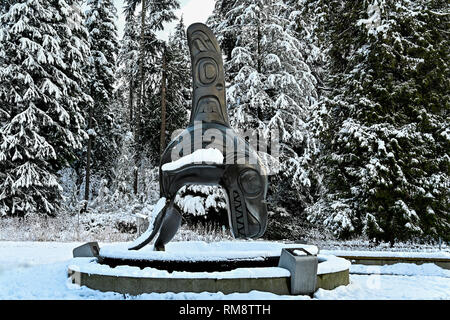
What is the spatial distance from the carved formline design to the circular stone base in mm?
2288

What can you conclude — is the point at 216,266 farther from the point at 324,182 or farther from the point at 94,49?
the point at 94,49

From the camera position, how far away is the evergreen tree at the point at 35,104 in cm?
1522

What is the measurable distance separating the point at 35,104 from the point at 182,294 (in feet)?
46.6

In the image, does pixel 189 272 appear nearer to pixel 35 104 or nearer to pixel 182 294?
pixel 182 294

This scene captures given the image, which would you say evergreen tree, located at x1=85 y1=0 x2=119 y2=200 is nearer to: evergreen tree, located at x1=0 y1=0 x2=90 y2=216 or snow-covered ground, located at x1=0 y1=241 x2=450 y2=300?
evergreen tree, located at x1=0 y1=0 x2=90 y2=216

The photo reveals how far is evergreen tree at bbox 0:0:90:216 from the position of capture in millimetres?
15219

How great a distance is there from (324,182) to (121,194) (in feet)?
39.3

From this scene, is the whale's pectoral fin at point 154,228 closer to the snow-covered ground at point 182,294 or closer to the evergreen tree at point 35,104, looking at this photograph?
the snow-covered ground at point 182,294

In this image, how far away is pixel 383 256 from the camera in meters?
9.08

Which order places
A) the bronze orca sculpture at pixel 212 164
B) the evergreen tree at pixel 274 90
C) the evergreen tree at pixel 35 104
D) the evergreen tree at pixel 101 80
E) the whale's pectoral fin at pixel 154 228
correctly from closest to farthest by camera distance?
the bronze orca sculpture at pixel 212 164
the whale's pectoral fin at pixel 154 228
the evergreen tree at pixel 35 104
the evergreen tree at pixel 274 90
the evergreen tree at pixel 101 80

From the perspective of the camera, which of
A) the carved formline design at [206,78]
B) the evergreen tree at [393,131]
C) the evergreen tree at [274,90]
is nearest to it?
the carved formline design at [206,78]

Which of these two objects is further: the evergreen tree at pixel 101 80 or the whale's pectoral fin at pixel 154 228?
the evergreen tree at pixel 101 80

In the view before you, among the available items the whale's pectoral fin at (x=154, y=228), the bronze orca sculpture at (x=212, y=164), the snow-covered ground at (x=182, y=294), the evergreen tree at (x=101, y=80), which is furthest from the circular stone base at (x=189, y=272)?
the evergreen tree at (x=101, y=80)

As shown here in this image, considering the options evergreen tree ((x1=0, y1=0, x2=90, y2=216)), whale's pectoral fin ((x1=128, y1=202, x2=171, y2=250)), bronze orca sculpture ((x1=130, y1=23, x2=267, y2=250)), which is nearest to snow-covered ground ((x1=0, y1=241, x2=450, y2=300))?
whale's pectoral fin ((x1=128, y1=202, x2=171, y2=250))
